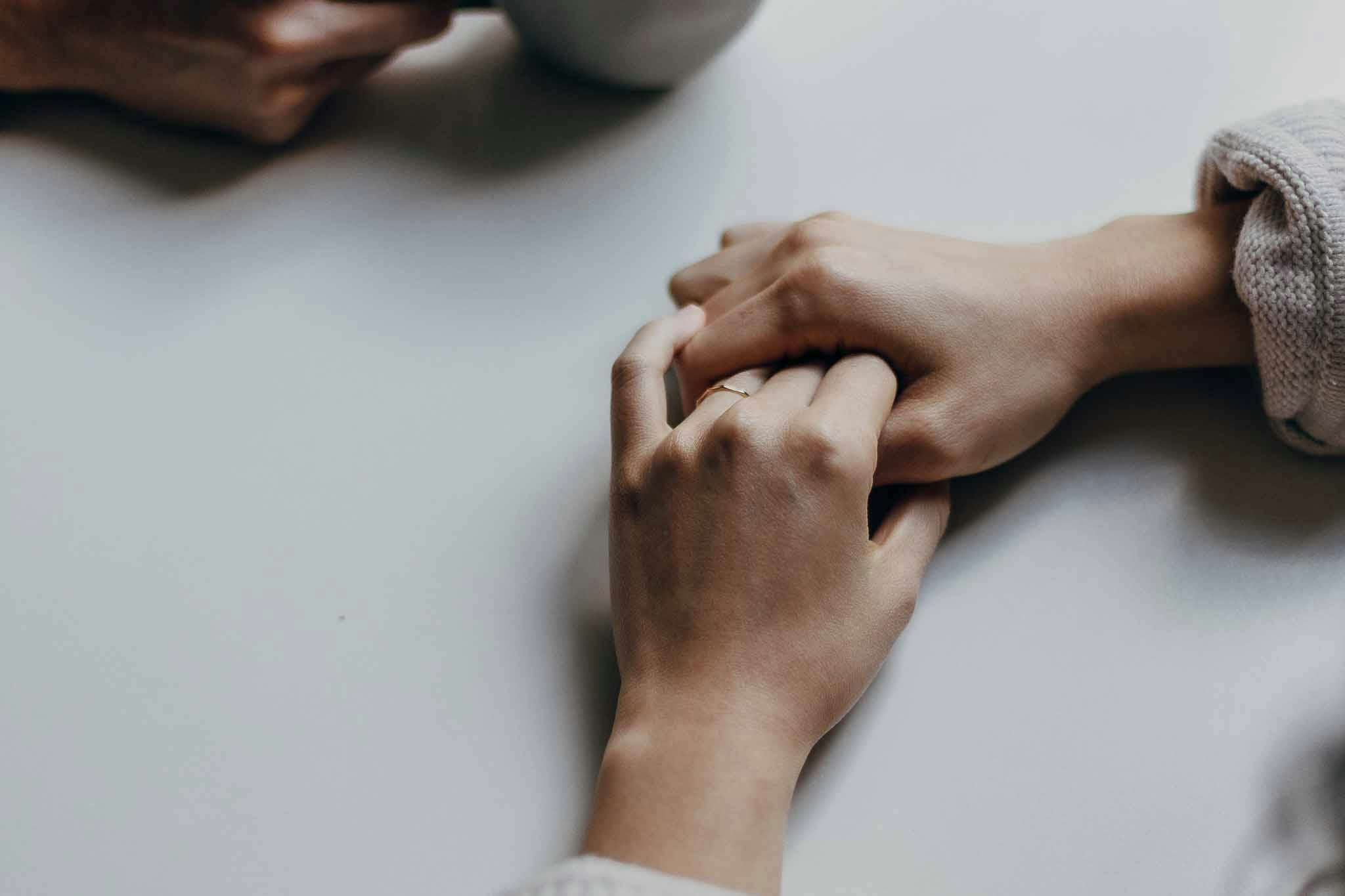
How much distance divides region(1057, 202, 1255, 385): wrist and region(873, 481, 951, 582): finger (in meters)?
0.11

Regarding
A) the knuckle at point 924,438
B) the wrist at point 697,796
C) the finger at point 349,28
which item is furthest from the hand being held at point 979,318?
the finger at point 349,28

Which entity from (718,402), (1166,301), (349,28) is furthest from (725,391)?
(349,28)

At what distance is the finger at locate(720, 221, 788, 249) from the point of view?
590 millimetres

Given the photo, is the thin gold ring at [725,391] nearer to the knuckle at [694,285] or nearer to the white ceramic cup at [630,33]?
the knuckle at [694,285]

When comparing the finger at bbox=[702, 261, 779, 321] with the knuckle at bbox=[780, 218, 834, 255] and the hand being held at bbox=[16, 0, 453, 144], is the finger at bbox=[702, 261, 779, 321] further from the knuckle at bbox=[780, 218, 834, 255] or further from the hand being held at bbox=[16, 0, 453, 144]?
the hand being held at bbox=[16, 0, 453, 144]

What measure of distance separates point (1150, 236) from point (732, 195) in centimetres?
24

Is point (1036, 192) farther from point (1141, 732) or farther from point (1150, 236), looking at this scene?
point (1141, 732)

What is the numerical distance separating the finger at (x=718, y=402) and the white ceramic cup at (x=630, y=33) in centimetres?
22

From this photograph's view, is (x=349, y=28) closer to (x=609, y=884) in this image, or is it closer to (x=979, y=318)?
(x=979, y=318)

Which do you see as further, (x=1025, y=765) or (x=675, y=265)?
(x=675, y=265)

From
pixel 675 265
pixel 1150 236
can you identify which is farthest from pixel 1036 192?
pixel 675 265

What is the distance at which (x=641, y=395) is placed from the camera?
50 centimetres

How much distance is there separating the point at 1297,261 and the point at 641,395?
0.31 m

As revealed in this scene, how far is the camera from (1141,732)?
0.46m
